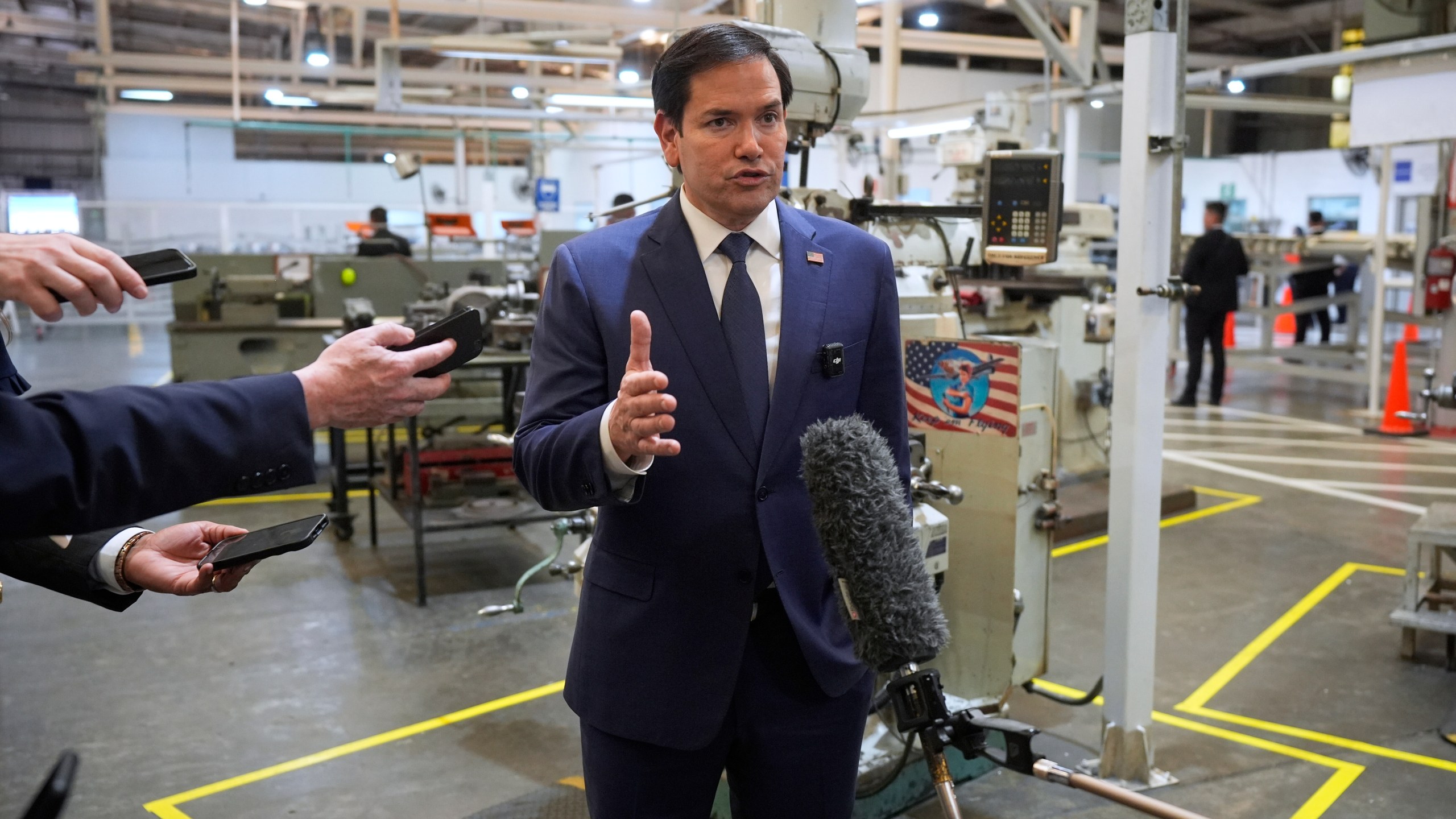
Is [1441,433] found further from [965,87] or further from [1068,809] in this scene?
[965,87]

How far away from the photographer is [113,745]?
324 cm

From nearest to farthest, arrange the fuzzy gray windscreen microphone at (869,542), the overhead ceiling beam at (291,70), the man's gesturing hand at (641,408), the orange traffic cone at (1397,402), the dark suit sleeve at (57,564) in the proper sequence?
the man's gesturing hand at (641,408) < the fuzzy gray windscreen microphone at (869,542) < the dark suit sleeve at (57,564) < the orange traffic cone at (1397,402) < the overhead ceiling beam at (291,70)

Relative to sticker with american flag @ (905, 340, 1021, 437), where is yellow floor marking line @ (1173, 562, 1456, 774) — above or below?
below

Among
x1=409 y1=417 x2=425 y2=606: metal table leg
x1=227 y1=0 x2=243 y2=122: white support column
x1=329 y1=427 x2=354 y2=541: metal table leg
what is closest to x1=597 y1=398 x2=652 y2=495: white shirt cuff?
x1=409 y1=417 x2=425 y2=606: metal table leg

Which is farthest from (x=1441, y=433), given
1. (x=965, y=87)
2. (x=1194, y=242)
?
(x=965, y=87)

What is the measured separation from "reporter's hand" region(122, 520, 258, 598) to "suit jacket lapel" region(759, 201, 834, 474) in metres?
0.66

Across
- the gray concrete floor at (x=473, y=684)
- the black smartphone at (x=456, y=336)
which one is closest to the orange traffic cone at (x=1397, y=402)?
the gray concrete floor at (x=473, y=684)

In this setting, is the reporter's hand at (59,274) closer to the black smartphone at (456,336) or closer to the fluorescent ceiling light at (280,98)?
the black smartphone at (456,336)

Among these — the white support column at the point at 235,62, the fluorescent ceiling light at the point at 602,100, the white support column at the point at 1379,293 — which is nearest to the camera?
the white support column at the point at 1379,293

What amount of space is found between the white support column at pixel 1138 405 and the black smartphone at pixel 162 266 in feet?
7.15

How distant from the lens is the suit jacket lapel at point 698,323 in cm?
142

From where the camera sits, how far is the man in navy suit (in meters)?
1.42

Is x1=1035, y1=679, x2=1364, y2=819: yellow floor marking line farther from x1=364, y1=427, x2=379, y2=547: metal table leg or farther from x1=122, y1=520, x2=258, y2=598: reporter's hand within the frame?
x1=364, y1=427, x2=379, y2=547: metal table leg

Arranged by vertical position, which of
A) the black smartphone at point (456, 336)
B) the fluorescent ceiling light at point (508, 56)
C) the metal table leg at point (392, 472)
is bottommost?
the metal table leg at point (392, 472)
